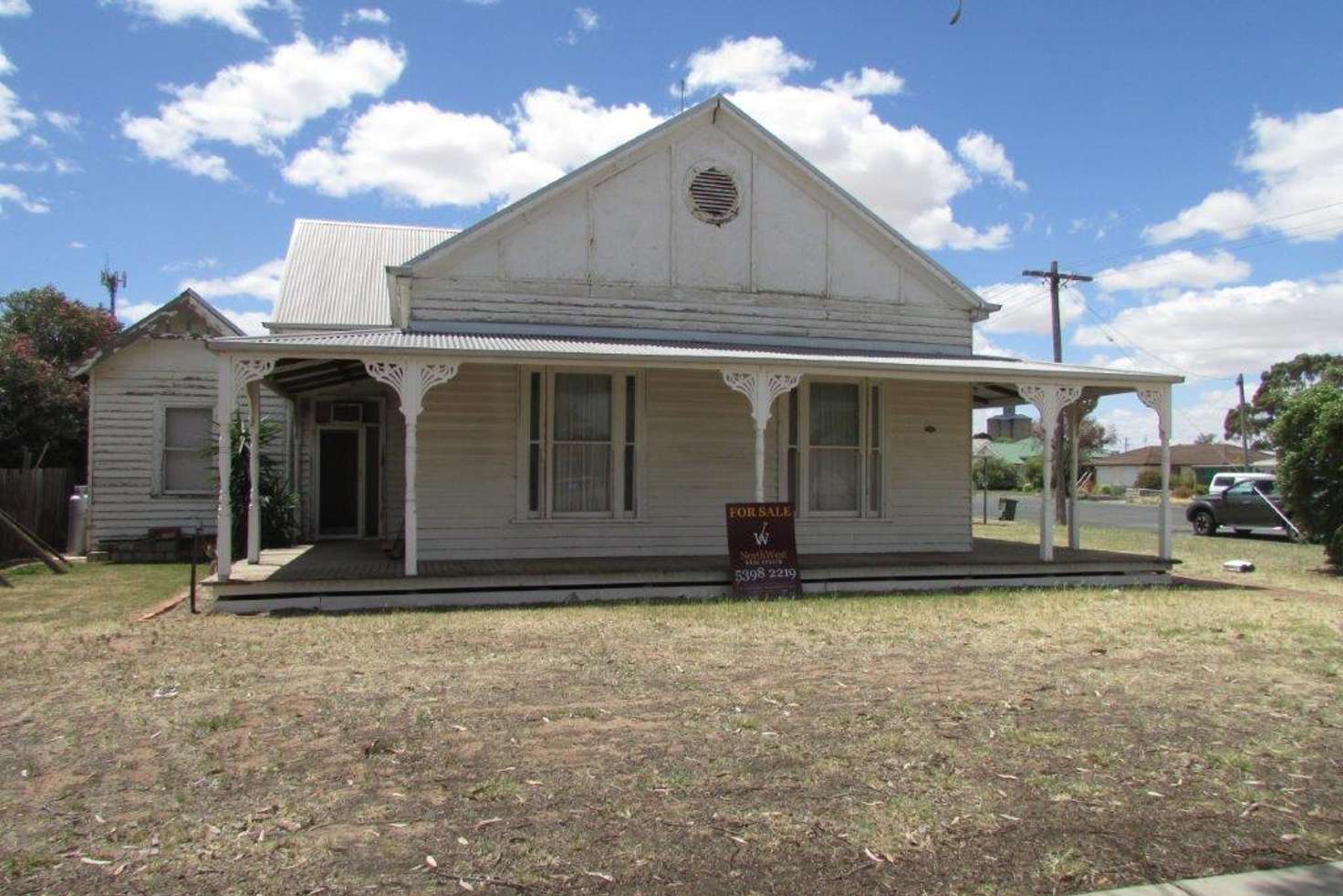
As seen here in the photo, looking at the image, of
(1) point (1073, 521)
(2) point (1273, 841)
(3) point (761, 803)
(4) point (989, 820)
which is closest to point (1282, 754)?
(2) point (1273, 841)

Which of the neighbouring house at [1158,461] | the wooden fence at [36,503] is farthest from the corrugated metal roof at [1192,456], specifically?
the wooden fence at [36,503]

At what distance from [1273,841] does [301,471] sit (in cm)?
1548

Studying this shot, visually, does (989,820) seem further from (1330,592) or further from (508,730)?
(1330,592)

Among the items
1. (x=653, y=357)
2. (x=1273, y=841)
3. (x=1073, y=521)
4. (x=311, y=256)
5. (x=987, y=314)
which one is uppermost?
(x=311, y=256)

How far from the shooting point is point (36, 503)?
717 inches

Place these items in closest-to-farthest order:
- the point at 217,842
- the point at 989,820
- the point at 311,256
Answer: the point at 217,842, the point at 989,820, the point at 311,256

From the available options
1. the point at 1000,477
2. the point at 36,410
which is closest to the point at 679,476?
the point at 36,410

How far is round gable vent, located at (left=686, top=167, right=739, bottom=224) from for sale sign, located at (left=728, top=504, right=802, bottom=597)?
4483mm

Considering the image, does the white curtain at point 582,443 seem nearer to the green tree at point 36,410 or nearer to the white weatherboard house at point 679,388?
the white weatherboard house at point 679,388

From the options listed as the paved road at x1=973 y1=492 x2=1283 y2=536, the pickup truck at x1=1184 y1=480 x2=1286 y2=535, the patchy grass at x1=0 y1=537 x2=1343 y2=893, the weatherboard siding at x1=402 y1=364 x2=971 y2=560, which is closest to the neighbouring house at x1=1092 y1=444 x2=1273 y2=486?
the paved road at x1=973 y1=492 x2=1283 y2=536

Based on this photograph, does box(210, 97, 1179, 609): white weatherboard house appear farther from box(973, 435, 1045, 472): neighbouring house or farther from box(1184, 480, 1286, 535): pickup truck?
box(973, 435, 1045, 472): neighbouring house

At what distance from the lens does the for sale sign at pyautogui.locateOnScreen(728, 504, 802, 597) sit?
455 inches

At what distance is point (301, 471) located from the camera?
55.5 ft

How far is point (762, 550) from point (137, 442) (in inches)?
466
